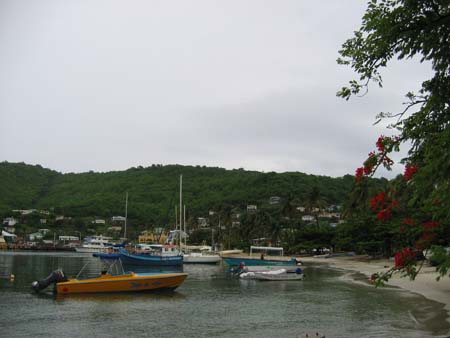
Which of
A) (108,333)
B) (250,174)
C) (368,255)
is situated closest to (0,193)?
(250,174)

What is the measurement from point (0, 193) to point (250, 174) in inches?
3543

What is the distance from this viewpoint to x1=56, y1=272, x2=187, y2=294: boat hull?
93.6 ft

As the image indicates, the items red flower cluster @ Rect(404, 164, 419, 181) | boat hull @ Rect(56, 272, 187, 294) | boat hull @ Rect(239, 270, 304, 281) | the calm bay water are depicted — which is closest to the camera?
red flower cluster @ Rect(404, 164, 419, 181)

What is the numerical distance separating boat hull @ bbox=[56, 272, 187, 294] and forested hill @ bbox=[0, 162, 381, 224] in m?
106

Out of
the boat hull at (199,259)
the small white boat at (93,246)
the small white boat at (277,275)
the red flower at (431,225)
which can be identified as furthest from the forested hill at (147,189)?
the red flower at (431,225)

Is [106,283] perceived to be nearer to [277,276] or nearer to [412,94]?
[277,276]

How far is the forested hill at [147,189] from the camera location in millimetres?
147375

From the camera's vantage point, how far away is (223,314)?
2258cm

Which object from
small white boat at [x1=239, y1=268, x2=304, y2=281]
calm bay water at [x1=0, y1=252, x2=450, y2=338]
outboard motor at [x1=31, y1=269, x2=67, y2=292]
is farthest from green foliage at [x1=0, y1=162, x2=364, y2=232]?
outboard motor at [x1=31, y1=269, x2=67, y2=292]

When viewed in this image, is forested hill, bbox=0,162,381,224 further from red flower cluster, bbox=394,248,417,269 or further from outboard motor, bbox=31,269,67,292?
red flower cluster, bbox=394,248,417,269

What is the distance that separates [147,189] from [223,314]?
13501 cm

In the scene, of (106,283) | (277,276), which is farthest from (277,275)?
(106,283)

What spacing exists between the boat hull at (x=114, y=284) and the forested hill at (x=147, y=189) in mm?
106144

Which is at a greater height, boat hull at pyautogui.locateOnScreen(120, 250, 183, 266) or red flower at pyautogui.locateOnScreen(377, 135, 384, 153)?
red flower at pyautogui.locateOnScreen(377, 135, 384, 153)
